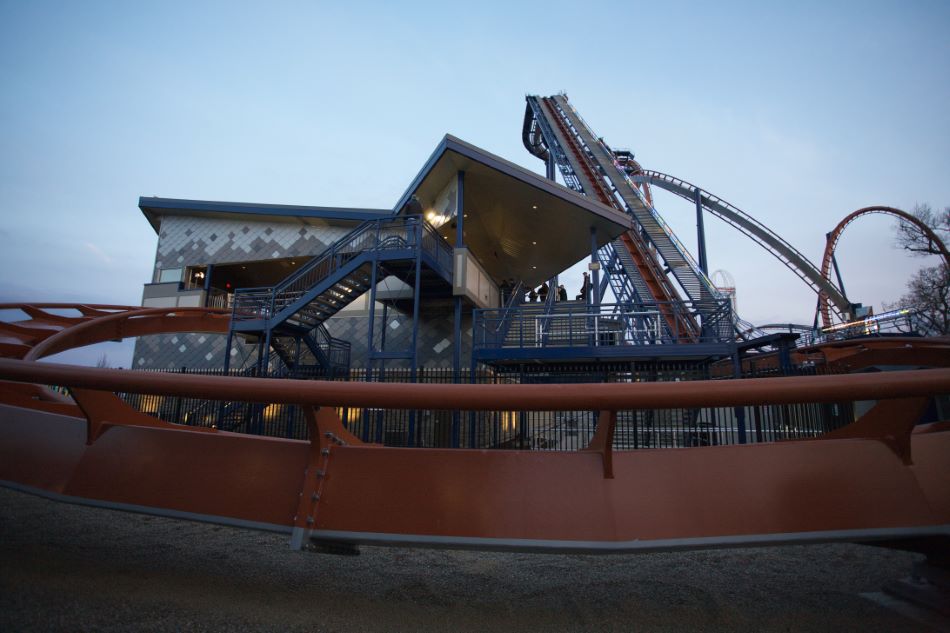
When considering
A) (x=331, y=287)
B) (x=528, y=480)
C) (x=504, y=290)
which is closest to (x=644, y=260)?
(x=504, y=290)

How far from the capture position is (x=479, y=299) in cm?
1880

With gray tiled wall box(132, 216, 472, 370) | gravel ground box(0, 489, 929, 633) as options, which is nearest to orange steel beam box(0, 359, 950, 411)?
gravel ground box(0, 489, 929, 633)

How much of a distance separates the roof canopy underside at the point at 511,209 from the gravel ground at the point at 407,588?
43.1 feet

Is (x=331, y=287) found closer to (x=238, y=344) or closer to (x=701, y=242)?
(x=238, y=344)

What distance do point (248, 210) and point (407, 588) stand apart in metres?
22.6

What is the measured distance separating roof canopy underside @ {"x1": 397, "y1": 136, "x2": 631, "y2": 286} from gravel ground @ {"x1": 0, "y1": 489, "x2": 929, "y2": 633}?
43.1 feet

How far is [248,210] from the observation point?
73.0 feet

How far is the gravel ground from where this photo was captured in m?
2.38

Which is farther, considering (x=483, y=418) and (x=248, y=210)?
(x=248, y=210)

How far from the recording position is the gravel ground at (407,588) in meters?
2.38

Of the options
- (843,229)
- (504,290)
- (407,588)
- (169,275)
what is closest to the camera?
(407,588)

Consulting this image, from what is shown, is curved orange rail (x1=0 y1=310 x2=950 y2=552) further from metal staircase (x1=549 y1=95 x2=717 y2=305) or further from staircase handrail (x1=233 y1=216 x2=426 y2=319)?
metal staircase (x1=549 y1=95 x2=717 y2=305)

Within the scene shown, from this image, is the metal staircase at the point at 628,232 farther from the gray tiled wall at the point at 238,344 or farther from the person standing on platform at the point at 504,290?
the gray tiled wall at the point at 238,344

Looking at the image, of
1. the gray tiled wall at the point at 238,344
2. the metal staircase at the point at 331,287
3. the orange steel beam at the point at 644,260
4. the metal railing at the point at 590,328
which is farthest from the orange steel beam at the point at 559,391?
the gray tiled wall at the point at 238,344
